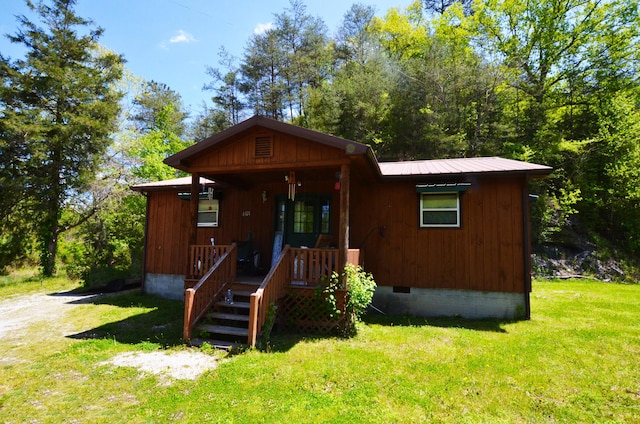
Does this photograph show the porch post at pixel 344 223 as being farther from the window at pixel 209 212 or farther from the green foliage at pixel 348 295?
the window at pixel 209 212

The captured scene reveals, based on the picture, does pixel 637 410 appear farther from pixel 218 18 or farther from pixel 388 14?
pixel 388 14

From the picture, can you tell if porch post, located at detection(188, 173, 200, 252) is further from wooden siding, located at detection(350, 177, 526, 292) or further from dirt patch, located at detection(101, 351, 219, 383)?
wooden siding, located at detection(350, 177, 526, 292)

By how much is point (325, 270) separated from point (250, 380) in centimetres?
246

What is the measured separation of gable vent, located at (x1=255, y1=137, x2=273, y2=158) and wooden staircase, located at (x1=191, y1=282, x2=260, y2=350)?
8.09 feet

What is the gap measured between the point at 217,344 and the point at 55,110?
48.1 ft

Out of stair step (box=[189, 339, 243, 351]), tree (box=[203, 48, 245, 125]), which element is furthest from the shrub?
tree (box=[203, 48, 245, 125])

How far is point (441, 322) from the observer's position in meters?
6.55

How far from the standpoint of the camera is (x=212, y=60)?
19.5 m

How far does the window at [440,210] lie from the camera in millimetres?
7211

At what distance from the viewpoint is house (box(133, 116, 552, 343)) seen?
5.90 metres

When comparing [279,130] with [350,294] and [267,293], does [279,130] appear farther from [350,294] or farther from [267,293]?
[350,294]

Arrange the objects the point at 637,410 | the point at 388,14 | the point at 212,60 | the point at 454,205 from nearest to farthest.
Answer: the point at 637,410, the point at 454,205, the point at 212,60, the point at 388,14

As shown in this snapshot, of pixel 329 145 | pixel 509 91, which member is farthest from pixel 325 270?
pixel 509 91

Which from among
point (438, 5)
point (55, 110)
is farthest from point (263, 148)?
point (438, 5)
